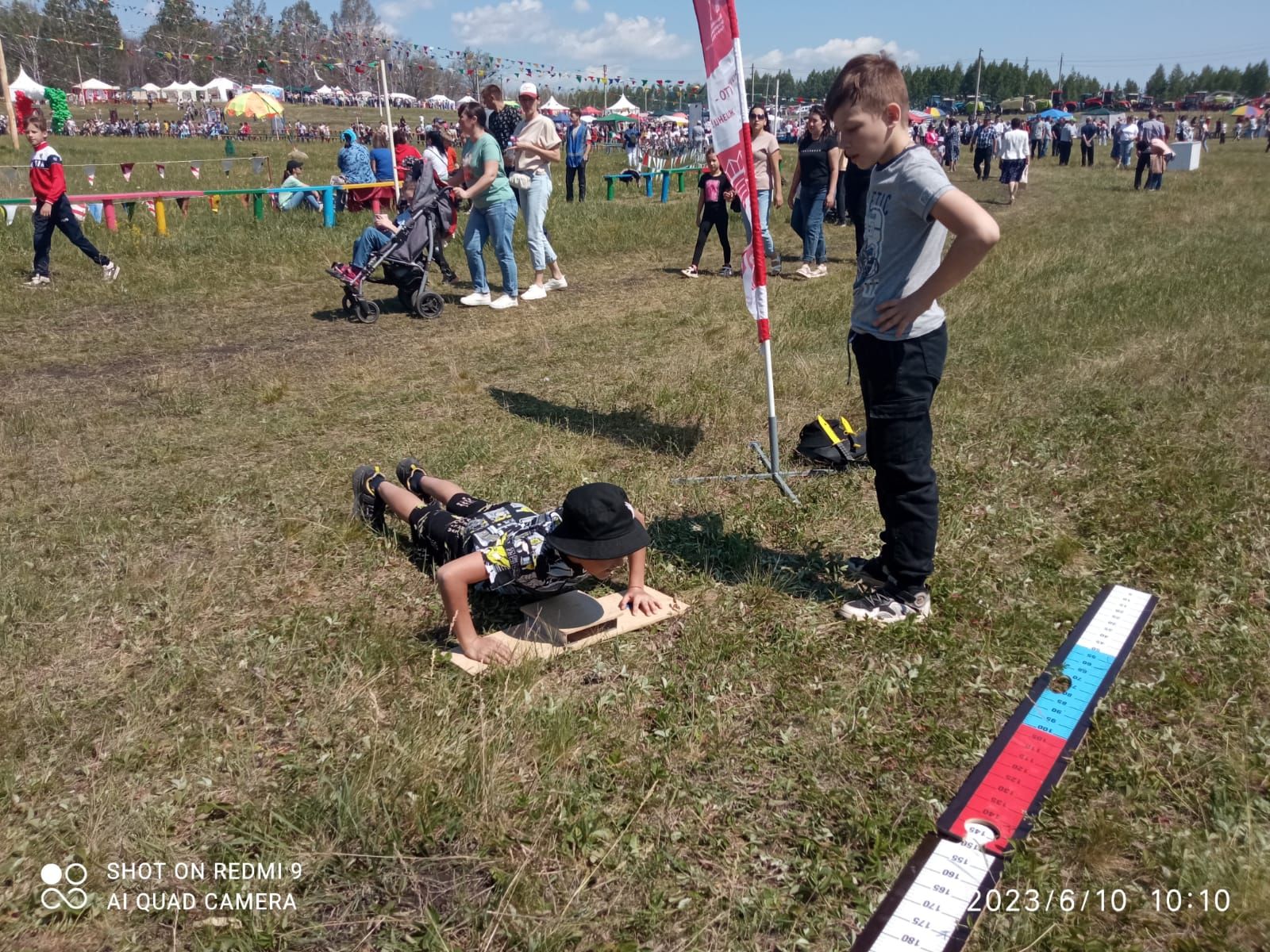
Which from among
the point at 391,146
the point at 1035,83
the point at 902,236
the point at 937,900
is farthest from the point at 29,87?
the point at 1035,83

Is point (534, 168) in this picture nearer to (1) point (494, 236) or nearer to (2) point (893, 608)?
(1) point (494, 236)

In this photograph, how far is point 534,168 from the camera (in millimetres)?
9805

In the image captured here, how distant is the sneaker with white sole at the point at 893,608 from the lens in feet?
12.1

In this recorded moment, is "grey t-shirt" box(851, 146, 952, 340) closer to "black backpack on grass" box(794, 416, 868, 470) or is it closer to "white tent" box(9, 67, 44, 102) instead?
"black backpack on grass" box(794, 416, 868, 470)

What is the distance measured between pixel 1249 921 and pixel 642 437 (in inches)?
164

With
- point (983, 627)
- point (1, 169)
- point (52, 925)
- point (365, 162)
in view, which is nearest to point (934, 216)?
point (983, 627)

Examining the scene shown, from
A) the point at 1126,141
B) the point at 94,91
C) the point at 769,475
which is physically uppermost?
the point at 94,91

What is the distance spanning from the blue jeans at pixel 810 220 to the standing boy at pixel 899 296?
27.1 feet

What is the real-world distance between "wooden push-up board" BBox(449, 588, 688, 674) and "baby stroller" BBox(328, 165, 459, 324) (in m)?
6.46

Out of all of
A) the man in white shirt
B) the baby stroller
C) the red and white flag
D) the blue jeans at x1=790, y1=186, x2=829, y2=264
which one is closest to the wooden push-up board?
the red and white flag

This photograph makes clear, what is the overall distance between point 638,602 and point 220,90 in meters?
63.6

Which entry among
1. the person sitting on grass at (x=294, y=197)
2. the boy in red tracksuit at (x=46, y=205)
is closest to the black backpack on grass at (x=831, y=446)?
the boy in red tracksuit at (x=46, y=205)

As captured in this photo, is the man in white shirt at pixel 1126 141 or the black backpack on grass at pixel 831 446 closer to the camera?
the black backpack on grass at pixel 831 446

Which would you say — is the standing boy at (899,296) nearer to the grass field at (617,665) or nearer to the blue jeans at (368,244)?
the grass field at (617,665)
